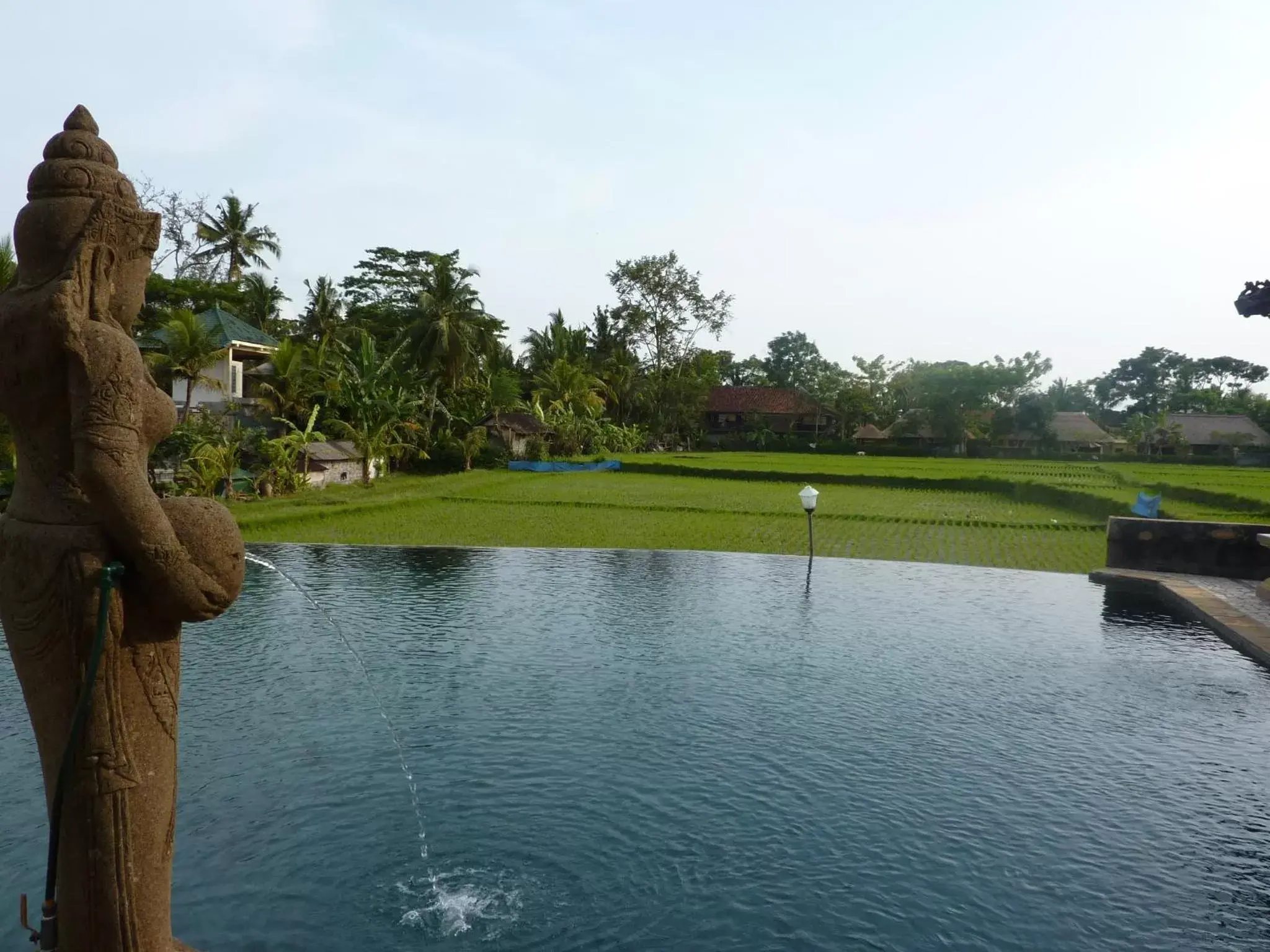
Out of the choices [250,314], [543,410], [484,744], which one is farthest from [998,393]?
[484,744]

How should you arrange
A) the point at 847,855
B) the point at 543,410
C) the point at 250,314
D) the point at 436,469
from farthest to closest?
the point at 543,410 → the point at 250,314 → the point at 436,469 → the point at 847,855

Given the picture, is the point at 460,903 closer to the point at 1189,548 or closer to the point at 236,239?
the point at 1189,548

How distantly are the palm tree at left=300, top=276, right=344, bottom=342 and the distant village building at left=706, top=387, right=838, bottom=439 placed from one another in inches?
1400

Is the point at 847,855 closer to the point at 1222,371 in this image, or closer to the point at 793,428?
the point at 793,428

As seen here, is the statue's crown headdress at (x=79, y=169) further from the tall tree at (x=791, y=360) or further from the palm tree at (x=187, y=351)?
the tall tree at (x=791, y=360)

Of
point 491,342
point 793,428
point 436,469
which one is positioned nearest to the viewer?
point 436,469

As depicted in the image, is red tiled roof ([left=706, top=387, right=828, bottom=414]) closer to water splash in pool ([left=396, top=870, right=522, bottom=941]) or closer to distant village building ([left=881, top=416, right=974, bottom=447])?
distant village building ([left=881, top=416, right=974, bottom=447])

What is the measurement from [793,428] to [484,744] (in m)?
69.3

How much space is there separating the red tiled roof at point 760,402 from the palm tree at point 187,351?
49.7 meters

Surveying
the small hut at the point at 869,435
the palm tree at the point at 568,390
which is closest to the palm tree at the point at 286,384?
the palm tree at the point at 568,390

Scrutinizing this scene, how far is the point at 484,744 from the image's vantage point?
26.4ft

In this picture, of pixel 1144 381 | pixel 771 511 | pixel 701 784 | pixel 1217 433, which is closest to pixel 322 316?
pixel 771 511

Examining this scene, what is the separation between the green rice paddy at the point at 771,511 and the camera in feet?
66.7

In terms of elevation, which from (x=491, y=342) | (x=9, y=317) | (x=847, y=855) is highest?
(x=491, y=342)
